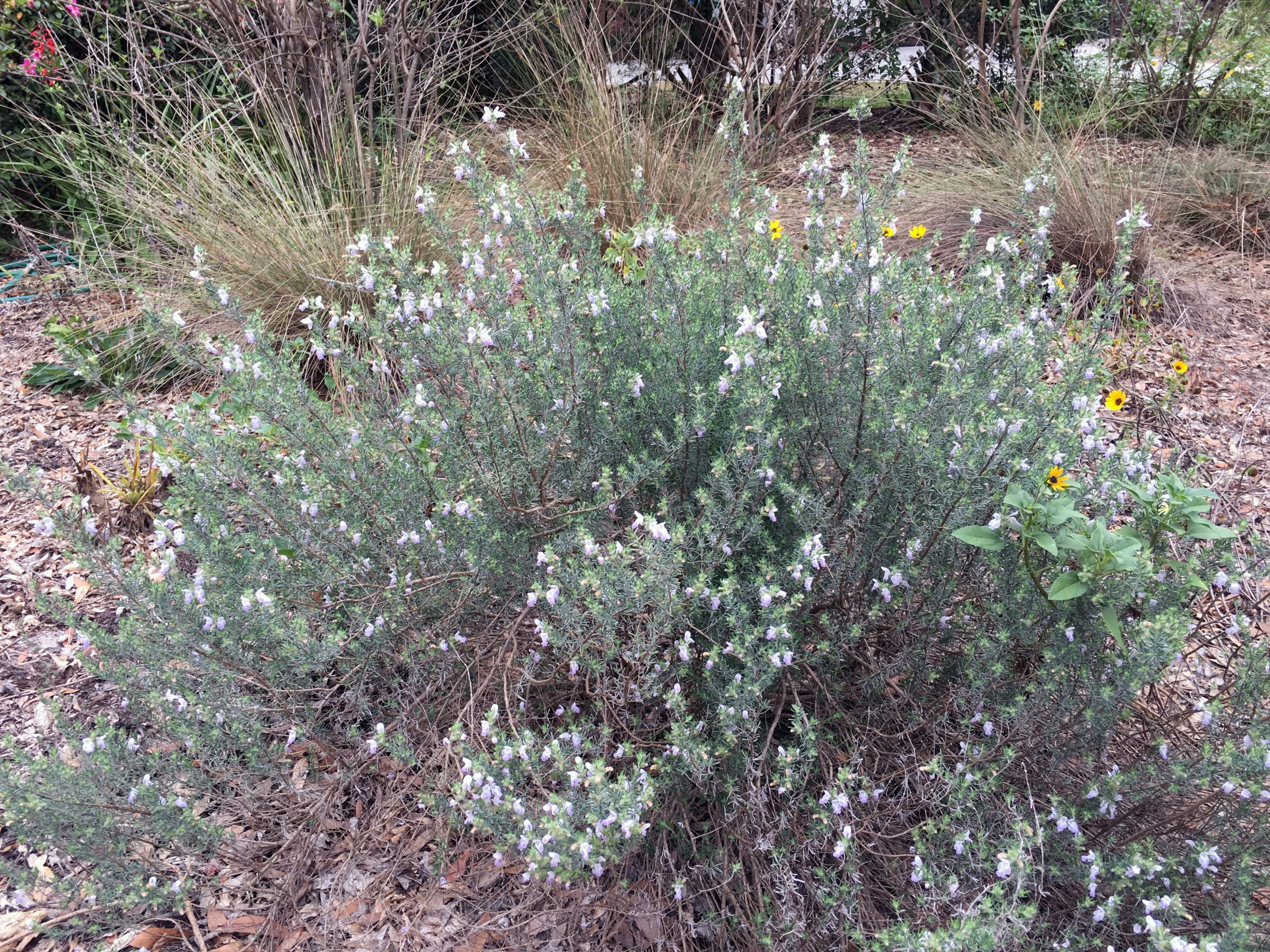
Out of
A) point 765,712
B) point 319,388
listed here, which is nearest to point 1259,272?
point 765,712

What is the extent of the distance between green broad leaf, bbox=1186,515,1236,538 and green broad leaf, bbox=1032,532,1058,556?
270mm

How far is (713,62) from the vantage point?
6.75m

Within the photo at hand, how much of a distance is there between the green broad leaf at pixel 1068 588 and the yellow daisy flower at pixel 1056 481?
0.29 metres

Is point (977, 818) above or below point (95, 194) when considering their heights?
below

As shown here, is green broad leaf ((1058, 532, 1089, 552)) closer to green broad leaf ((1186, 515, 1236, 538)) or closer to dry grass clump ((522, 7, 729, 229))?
green broad leaf ((1186, 515, 1236, 538))

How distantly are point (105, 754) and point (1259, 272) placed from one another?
5599mm

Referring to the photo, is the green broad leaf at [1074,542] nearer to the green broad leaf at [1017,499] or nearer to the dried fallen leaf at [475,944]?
the green broad leaf at [1017,499]

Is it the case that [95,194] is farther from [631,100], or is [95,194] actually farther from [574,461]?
[574,461]

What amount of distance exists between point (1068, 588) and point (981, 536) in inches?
7.3

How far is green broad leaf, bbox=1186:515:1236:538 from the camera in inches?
66.1

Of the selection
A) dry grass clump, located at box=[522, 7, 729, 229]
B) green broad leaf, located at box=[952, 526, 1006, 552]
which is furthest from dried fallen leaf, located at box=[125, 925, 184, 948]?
dry grass clump, located at box=[522, 7, 729, 229]

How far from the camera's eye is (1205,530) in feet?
5.60

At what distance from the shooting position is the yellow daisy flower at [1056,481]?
1960 mm

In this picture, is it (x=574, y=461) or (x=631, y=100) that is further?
(x=631, y=100)
